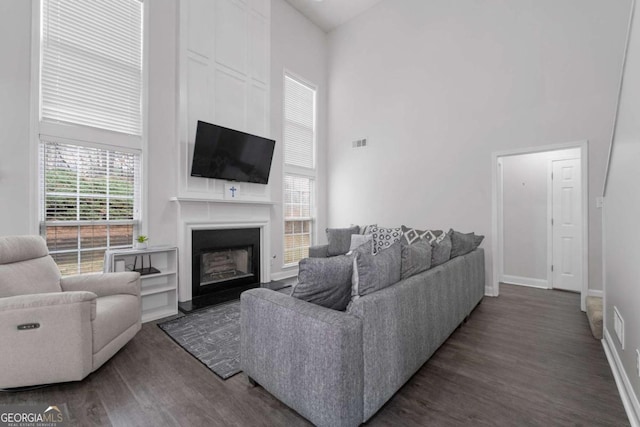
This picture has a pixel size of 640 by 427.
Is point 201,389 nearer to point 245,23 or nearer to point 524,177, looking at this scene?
point 245,23

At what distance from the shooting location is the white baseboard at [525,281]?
4.47 meters

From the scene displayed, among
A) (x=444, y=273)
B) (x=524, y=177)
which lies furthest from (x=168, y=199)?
(x=524, y=177)

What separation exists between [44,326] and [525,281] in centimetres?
591

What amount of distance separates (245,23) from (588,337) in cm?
576

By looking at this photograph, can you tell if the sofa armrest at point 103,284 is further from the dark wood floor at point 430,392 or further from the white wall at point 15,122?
the white wall at point 15,122

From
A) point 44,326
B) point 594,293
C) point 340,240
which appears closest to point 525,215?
point 594,293

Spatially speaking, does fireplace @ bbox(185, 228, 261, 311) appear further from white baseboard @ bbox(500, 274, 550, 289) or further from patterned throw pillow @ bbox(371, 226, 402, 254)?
white baseboard @ bbox(500, 274, 550, 289)

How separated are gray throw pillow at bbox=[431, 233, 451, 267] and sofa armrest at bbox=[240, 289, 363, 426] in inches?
50.3

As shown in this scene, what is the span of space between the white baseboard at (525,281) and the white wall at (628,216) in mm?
2656

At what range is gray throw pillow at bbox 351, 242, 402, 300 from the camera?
5.34ft

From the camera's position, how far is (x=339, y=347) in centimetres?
132

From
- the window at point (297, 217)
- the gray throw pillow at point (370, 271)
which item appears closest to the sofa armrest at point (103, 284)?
the gray throw pillow at point (370, 271)

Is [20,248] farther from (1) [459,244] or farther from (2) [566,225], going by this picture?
(2) [566,225]

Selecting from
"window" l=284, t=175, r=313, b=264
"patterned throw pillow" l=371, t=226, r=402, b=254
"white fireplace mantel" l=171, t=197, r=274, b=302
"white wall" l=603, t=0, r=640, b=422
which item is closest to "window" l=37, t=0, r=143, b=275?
"white fireplace mantel" l=171, t=197, r=274, b=302
